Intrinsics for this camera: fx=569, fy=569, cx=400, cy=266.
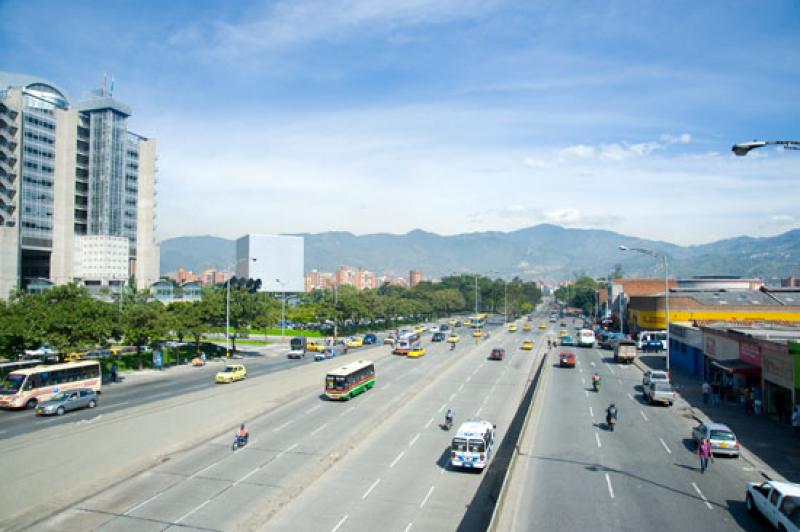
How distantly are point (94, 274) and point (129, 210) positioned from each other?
19.6 metres

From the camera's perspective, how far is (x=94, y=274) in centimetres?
11475

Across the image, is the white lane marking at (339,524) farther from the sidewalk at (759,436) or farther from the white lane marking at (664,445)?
the sidewalk at (759,436)

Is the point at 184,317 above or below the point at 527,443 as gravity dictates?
above

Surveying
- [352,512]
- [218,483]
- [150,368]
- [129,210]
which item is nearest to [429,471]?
[352,512]

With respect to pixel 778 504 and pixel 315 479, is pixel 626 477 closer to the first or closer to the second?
pixel 778 504

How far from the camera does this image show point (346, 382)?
128 feet

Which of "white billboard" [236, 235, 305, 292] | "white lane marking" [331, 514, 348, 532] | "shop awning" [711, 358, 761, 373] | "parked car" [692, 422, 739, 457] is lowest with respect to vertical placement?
"white lane marking" [331, 514, 348, 532]

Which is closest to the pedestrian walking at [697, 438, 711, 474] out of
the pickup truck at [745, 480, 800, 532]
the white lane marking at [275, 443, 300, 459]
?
the pickup truck at [745, 480, 800, 532]

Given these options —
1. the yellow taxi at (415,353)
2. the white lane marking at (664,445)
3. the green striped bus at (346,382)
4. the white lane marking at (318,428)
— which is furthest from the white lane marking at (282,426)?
the yellow taxi at (415,353)

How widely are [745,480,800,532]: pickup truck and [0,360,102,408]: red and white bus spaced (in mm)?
38988

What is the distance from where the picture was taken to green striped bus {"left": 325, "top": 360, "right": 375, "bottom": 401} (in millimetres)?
38875

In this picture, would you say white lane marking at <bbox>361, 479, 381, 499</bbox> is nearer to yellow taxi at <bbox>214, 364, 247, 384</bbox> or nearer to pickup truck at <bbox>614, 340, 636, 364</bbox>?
yellow taxi at <bbox>214, 364, 247, 384</bbox>

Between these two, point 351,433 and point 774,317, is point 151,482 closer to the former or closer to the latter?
point 351,433

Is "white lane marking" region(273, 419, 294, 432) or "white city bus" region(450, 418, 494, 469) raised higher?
"white city bus" region(450, 418, 494, 469)
